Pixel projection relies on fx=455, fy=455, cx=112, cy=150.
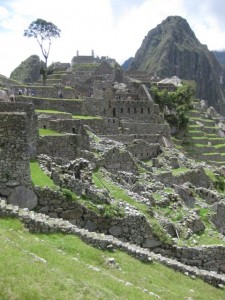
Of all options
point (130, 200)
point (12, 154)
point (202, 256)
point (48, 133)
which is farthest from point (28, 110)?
point (202, 256)

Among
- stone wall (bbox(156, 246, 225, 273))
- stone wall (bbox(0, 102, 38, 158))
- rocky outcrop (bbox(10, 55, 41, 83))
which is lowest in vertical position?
stone wall (bbox(156, 246, 225, 273))

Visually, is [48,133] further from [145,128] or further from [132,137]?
[145,128]

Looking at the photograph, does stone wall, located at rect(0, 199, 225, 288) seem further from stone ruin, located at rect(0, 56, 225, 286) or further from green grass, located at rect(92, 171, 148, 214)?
green grass, located at rect(92, 171, 148, 214)

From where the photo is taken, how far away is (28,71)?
104 meters

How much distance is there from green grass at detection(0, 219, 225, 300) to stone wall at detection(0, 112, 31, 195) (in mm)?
2265

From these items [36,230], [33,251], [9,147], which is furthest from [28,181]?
[33,251]

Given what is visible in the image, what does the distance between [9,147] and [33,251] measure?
5.02 meters

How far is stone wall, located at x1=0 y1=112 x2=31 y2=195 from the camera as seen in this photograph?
15.9 meters

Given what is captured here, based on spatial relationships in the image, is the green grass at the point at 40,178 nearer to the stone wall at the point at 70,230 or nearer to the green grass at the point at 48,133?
the stone wall at the point at 70,230

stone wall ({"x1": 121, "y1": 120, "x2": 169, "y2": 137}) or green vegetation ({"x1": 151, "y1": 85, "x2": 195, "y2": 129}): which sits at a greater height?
green vegetation ({"x1": 151, "y1": 85, "x2": 195, "y2": 129})

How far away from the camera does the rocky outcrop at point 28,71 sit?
101981 mm

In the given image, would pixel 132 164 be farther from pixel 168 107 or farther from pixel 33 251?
pixel 168 107

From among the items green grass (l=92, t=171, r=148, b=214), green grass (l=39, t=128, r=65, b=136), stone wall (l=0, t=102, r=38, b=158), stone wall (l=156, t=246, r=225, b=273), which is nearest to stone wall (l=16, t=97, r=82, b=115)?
green grass (l=39, t=128, r=65, b=136)

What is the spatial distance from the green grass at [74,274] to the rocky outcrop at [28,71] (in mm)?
89968
